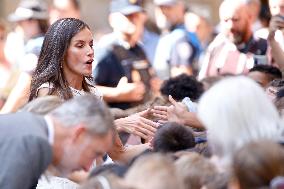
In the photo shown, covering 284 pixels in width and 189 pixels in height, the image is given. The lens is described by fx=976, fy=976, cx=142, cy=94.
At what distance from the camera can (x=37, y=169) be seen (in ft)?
15.0

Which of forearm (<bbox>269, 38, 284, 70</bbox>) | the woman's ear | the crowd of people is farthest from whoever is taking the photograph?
the woman's ear

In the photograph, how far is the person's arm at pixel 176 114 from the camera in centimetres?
583

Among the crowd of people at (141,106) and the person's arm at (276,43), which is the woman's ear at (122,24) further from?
the person's arm at (276,43)

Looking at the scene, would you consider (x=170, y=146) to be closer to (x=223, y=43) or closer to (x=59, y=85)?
(x=59, y=85)

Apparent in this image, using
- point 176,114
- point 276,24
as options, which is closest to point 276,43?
point 276,24

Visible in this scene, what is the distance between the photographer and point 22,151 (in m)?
4.49

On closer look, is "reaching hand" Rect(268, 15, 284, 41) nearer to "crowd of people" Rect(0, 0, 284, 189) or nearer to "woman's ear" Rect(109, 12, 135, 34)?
"crowd of people" Rect(0, 0, 284, 189)

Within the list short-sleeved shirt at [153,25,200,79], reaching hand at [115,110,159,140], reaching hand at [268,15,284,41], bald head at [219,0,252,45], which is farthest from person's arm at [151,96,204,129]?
short-sleeved shirt at [153,25,200,79]

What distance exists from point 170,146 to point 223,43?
3.30 meters

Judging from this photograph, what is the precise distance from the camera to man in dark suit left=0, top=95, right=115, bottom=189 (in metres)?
4.50

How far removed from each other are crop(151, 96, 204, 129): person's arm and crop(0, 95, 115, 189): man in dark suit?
1232mm

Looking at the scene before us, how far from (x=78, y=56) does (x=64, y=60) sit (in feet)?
0.30

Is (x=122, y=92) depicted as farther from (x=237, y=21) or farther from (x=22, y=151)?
(x=22, y=151)

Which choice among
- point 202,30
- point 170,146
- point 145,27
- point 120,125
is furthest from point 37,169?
point 202,30
